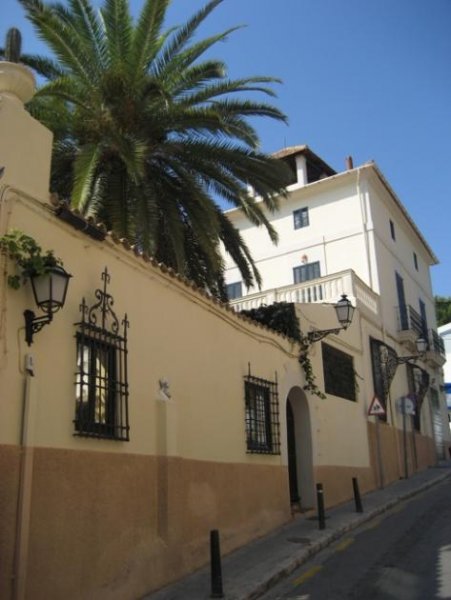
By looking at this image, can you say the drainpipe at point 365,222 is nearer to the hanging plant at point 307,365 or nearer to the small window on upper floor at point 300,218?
the small window on upper floor at point 300,218

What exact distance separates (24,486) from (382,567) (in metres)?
4.79

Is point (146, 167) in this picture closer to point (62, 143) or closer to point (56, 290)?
point (62, 143)

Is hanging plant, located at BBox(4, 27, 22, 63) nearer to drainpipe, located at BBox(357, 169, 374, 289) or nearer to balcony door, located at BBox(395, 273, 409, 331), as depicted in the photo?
drainpipe, located at BBox(357, 169, 374, 289)

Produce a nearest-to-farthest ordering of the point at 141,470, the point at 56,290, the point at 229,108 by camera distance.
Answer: the point at 56,290
the point at 141,470
the point at 229,108

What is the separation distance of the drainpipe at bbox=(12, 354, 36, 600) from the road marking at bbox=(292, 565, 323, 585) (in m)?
3.66

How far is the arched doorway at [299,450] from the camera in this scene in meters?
12.8

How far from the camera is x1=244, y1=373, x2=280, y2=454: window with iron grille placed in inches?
413

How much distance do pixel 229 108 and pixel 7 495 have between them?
343 inches

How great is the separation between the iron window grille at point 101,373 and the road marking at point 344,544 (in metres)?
4.30

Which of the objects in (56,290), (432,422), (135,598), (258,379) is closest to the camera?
(56,290)

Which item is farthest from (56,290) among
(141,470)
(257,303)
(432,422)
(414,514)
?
(432,422)

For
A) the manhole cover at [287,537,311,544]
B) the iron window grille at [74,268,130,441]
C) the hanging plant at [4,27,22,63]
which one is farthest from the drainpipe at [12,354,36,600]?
the manhole cover at [287,537,311,544]

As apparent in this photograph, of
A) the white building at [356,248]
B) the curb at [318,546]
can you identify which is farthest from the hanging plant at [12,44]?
the white building at [356,248]

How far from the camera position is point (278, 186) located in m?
12.5
